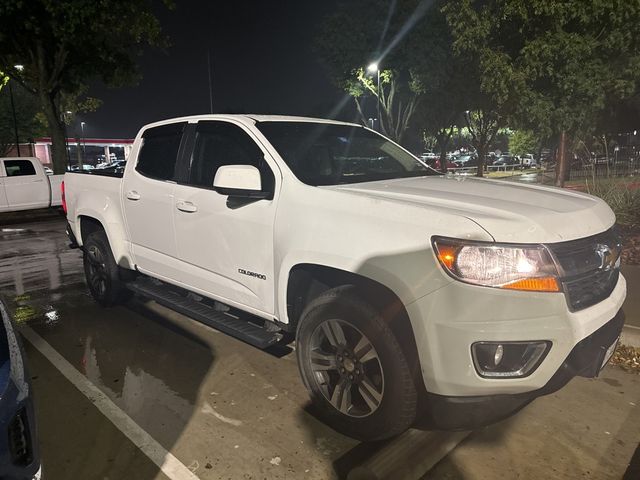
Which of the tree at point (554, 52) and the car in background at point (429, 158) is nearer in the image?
the tree at point (554, 52)

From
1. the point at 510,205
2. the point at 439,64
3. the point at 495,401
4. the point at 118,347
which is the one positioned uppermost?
the point at 439,64

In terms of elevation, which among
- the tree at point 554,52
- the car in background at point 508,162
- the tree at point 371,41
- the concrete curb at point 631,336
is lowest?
the car in background at point 508,162

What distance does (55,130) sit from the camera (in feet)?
54.1

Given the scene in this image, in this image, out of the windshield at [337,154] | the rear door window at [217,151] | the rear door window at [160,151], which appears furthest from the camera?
the rear door window at [160,151]

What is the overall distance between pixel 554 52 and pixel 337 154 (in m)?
8.80

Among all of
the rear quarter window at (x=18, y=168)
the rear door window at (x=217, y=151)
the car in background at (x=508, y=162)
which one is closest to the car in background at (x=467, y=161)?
the car in background at (x=508, y=162)

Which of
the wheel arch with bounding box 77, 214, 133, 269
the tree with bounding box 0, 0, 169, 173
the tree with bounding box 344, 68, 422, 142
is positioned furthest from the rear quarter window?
the tree with bounding box 344, 68, 422, 142

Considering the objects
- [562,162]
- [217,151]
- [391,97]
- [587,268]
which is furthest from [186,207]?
[391,97]

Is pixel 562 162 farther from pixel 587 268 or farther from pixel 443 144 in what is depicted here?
pixel 443 144

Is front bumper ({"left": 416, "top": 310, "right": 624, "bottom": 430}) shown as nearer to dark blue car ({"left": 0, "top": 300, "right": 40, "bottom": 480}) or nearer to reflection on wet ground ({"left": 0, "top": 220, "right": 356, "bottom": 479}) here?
reflection on wet ground ({"left": 0, "top": 220, "right": 356, "bottom": 479})

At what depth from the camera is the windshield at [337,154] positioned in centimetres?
341

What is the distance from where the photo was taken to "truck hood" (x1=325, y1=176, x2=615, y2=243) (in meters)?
2.34

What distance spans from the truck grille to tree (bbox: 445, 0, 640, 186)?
8.45 metres

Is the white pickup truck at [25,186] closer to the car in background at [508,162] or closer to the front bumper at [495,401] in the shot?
the front bumper at [495,401]
